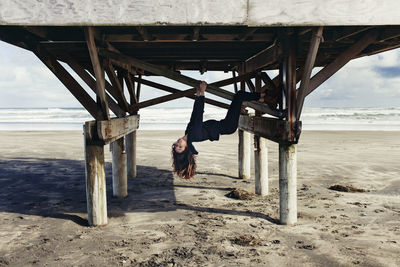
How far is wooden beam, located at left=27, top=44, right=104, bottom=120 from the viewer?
18.6ft

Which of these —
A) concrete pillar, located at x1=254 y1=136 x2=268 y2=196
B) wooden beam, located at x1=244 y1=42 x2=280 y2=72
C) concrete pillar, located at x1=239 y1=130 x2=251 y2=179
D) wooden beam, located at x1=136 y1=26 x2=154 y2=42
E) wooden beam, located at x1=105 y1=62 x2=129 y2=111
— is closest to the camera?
wooden beam, located at x1=136 y1=26 x2=154 y2=42

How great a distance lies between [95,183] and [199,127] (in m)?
1.95

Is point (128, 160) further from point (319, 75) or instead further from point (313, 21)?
point (313, 21)

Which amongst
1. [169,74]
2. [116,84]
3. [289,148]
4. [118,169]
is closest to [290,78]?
[289,148]

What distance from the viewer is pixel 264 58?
6371 mm

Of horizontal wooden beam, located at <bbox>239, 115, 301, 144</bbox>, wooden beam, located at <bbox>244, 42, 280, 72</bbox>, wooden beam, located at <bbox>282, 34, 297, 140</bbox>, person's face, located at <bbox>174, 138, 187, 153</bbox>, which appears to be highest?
wooden beam, located at <bbox>244, 42, 280, 72</bbox>

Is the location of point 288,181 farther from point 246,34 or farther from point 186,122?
point 186,122

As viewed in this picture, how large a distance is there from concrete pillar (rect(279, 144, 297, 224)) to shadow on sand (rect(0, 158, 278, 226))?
0.37m

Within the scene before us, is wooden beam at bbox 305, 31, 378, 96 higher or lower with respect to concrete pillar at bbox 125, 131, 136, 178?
higher

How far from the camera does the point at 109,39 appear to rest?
5.55 m

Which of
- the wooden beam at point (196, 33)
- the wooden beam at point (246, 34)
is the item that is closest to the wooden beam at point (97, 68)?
the wooden beam at point (196, 33)

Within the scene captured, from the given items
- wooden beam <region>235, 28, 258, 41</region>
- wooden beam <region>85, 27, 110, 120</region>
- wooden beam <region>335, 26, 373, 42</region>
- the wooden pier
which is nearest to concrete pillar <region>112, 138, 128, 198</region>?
the wooden pier

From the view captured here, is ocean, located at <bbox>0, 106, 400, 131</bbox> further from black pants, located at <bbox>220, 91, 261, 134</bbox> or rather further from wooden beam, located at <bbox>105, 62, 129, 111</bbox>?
black pants, located at <bbox>220, 91, 261, 134</bbox>

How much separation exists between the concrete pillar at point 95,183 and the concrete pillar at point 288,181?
299 centimetres
